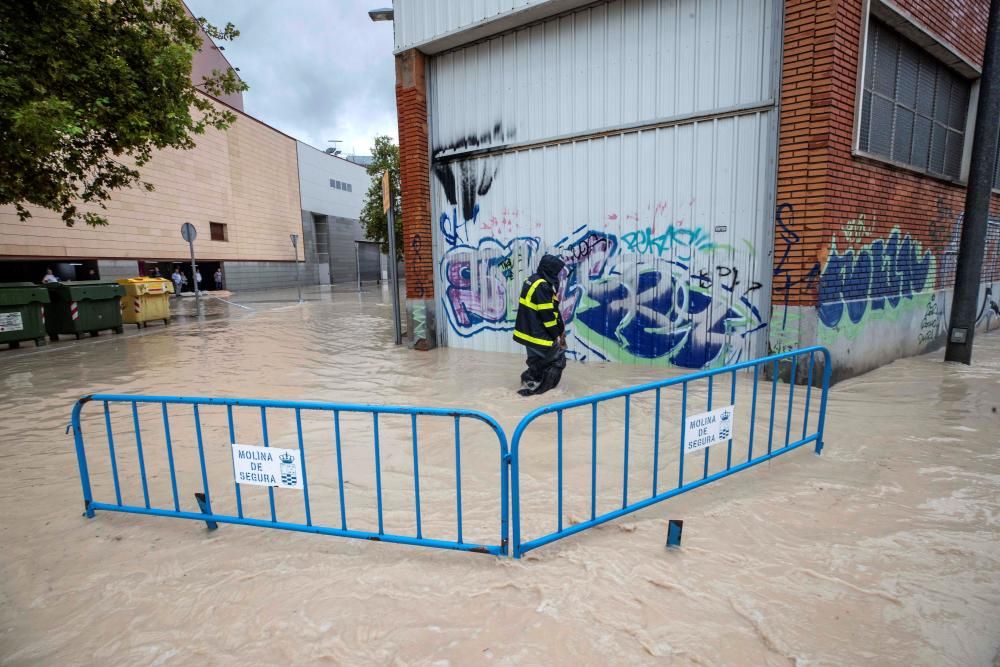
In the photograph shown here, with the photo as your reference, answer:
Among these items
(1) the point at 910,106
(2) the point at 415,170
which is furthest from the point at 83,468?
(1) the point at 910,106

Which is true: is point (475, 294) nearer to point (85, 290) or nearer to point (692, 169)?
point (692, 169)

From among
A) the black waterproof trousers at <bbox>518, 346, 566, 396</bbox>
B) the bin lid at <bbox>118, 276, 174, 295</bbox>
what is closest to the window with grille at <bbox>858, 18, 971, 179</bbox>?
the black waterproof trousers at <bbox>518, 346, 566, 396</bbox>

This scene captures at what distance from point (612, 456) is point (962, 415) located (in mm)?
4020

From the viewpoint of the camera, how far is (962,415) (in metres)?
5.48

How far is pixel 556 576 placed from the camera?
2811mm

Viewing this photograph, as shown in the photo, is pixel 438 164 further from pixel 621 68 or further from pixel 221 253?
pixel 221 253

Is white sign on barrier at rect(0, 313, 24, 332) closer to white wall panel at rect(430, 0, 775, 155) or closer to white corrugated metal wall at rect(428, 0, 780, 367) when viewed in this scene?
white corrugated metal wall at rect(428, 0, 780, 367)

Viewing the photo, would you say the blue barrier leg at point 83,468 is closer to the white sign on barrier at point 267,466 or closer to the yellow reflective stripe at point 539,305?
the white sign on barrier at point 267,466

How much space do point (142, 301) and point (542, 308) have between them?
45.2 ft

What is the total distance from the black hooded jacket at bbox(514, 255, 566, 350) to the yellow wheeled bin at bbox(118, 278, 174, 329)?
529 inches

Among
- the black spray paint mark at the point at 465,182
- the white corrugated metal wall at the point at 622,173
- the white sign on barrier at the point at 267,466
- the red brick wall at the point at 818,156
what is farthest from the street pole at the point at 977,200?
the white sign on barrier at the point at 267,466

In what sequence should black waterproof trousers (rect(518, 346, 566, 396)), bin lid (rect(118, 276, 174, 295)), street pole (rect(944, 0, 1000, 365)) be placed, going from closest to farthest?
black waterproof trousers (rect(518, 346, 566, 396)) < street pole (rect(944, 0, 1000, 365)) < bin lid (rect(118, 276, 174, 295))

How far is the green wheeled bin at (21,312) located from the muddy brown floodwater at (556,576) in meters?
8.04

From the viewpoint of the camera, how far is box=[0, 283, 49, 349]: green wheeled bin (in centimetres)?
1063
